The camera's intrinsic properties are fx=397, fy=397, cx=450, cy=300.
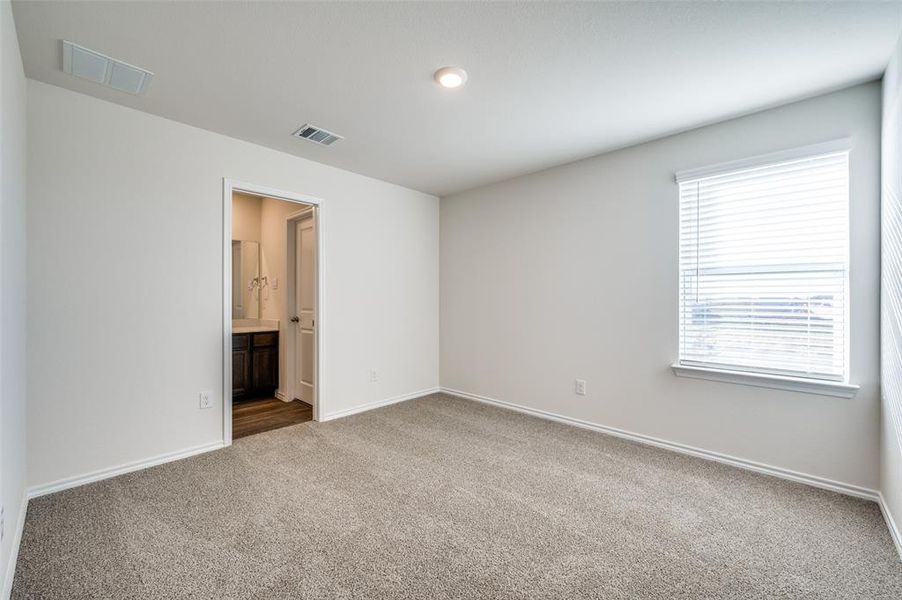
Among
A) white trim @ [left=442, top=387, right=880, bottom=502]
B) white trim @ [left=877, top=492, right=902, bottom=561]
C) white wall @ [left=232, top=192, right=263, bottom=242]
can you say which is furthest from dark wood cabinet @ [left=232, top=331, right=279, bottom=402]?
white trim @ [left=877, top=492, right=902, bottom=561]

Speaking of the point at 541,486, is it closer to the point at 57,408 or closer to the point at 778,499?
the point at 778,499

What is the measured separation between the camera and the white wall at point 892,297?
6.45ft

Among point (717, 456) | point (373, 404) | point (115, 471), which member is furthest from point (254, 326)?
point (717, 456)

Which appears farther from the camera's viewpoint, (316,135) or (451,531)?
(316,135)

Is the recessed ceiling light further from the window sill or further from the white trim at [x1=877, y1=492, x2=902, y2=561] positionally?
the white trim at [x1=877, y1=492, x2=902, y2=561]

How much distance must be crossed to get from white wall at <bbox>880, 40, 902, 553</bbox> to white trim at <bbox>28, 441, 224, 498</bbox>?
4.24m

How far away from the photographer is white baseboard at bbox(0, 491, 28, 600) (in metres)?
1.57

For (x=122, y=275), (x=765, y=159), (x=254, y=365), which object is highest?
(x=765, y=159)

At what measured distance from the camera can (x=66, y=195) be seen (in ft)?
8.18

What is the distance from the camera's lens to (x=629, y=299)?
3.41 metres

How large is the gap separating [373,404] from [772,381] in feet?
11.4

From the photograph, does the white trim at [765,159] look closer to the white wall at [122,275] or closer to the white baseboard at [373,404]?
the white wall at [122,275]

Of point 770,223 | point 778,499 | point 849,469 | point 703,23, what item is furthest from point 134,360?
point 849,469

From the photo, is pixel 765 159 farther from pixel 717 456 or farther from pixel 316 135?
pixel 316 135
